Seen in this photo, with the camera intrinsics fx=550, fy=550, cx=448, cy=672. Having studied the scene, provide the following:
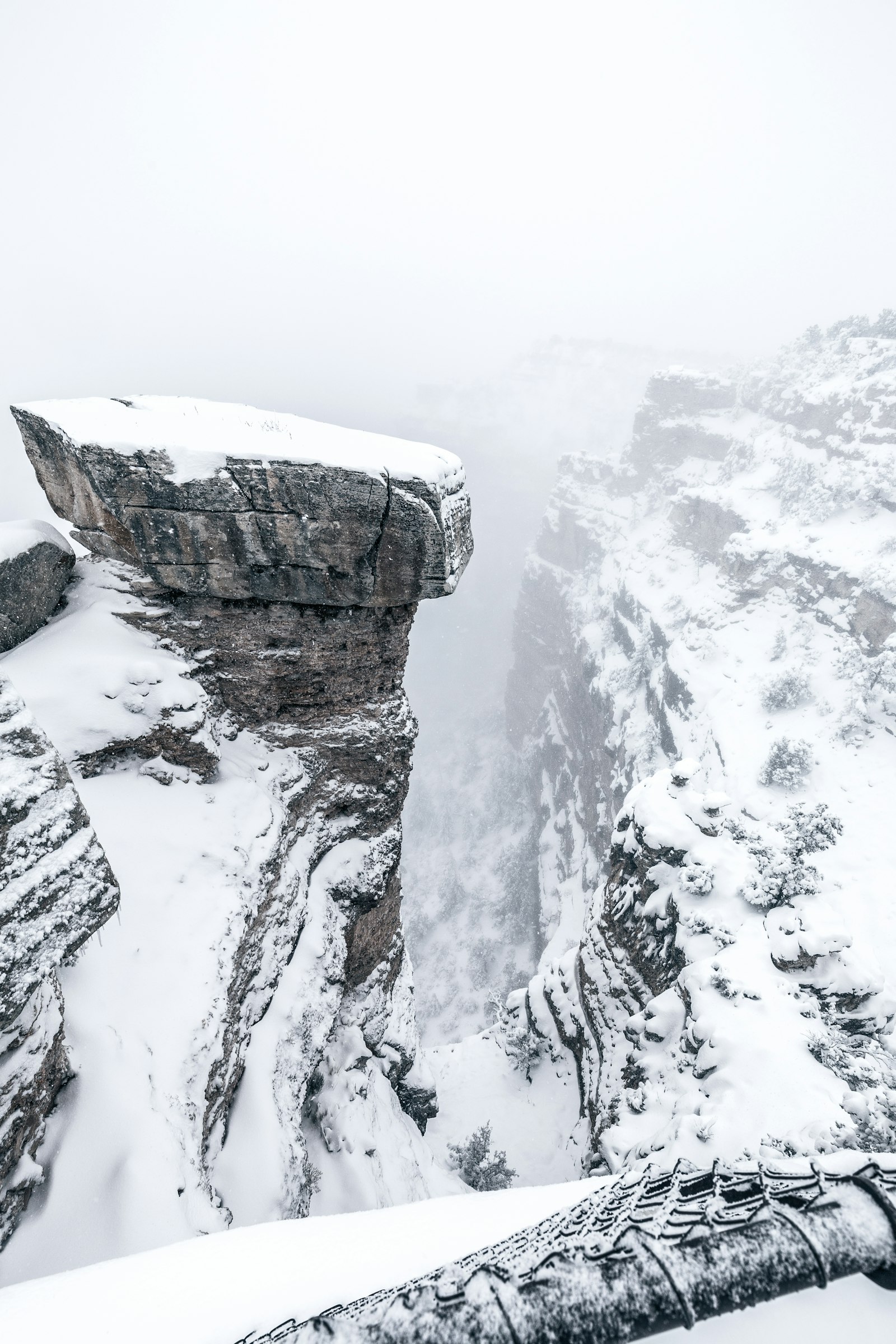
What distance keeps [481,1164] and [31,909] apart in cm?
1424

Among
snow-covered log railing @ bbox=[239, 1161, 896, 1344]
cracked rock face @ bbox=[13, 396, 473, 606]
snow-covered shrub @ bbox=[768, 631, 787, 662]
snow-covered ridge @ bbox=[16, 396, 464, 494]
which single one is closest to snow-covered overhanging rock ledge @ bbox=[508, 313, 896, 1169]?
snow-covered shrub @ bbox=[768, 631, 787, 662]

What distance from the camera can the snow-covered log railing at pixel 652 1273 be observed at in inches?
61.1

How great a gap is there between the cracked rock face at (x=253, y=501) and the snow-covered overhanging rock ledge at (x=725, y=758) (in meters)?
9.50

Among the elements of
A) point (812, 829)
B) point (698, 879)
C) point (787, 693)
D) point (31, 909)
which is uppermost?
point (31, 909)

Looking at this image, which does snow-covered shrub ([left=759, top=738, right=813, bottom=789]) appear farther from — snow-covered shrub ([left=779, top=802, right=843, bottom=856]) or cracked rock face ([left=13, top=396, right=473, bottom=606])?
cracked rock face ([left=13, top=396, right=473, bottom=606])

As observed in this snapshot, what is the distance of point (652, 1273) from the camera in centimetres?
163

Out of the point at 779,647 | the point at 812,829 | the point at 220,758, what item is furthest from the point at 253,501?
the point at 779,647

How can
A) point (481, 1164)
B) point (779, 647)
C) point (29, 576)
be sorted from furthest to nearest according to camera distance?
point (779, 647)
point (481, 1164)
point (29, 576)

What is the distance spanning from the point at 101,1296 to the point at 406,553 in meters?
7.57

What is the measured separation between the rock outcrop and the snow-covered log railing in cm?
387

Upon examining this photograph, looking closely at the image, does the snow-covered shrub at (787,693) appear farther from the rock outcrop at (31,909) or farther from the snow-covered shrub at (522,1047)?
the rock outcrop at (31,909)

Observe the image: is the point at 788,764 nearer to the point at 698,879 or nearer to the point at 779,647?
the point at 779,647

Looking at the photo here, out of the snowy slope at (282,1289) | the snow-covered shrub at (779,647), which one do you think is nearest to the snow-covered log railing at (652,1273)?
the snowy slope at (282,1289)

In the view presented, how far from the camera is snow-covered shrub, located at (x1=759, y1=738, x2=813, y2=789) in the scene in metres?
29.2
